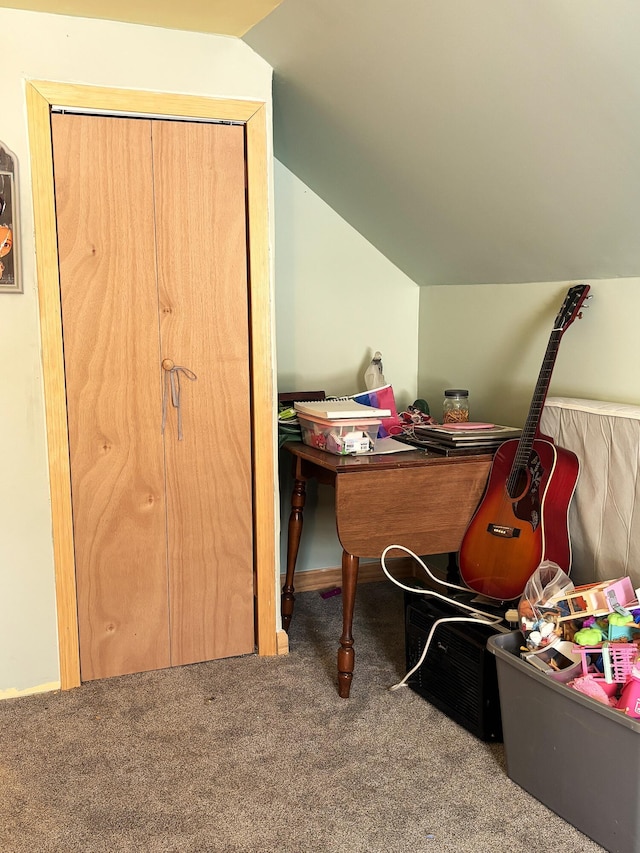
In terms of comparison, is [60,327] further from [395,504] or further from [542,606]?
[542,606]

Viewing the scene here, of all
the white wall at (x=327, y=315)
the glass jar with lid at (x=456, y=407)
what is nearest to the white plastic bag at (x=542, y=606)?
the glass jar with lid at (x=456, y=407)

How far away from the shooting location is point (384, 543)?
7.79 ft

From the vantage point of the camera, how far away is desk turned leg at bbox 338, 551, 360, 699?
237cm

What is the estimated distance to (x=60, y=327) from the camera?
2.39m

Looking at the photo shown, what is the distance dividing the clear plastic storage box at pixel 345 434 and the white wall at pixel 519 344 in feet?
1.81

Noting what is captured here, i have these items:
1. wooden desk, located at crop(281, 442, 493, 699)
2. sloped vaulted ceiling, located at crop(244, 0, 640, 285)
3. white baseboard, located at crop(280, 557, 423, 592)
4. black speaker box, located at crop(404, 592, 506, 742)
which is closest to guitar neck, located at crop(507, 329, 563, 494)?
wooden desk, located at crop(281, 442, 493, 699)

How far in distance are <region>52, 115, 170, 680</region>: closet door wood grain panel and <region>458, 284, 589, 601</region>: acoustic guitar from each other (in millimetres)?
1020

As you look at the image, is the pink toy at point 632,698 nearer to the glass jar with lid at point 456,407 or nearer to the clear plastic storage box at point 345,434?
the clear plastic storage box at point 345,434

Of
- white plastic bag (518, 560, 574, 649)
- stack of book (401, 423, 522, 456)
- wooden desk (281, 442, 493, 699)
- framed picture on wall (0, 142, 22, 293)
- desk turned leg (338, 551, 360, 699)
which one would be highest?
framed picture on wall (0, 142, 22, 293)

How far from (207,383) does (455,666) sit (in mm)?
1156

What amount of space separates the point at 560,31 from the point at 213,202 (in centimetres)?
119

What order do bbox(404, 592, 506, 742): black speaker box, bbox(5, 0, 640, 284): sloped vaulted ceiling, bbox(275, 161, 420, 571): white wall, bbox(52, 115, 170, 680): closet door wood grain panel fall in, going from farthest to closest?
bbox(275, 161, 420, 571): white wall, bbox(52, 115, 170, 680): closet door wood grain panel, bbox(404, 592, 506, 742): black speaker box, bbox(5, 0, 640, 284): sloped vaulted ceiling

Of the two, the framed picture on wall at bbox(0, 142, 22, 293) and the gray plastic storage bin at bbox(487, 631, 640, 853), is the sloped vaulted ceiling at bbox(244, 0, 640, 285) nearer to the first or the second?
the framed picture on wall at bbox(0, 142, 22, 293)

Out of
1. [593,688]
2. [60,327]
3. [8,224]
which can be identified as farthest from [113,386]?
[593,688]
